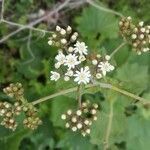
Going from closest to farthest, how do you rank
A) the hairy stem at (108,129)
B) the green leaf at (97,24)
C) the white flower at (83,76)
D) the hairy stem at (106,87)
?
the white flower at (83,76)
the hairy stem at (106,87)
the hairy stem at (108,129)
the green leaf at (97,24)

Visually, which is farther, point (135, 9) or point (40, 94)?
point (135, 9)

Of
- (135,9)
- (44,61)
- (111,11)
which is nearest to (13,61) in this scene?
(44,61)

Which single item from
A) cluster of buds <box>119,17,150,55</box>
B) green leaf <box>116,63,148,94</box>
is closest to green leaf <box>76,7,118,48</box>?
green leaf <box>116,63,148,94</box>

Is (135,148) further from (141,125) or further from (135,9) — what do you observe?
(135,9)

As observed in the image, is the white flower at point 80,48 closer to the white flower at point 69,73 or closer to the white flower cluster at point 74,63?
the white flower cluster at point 74,63

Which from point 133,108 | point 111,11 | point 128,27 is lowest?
point 133,108

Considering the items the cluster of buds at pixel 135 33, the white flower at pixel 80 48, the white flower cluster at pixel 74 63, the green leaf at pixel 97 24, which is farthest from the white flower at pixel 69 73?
the green leaf at pixel 97 24

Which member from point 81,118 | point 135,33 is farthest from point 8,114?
point 135,33
